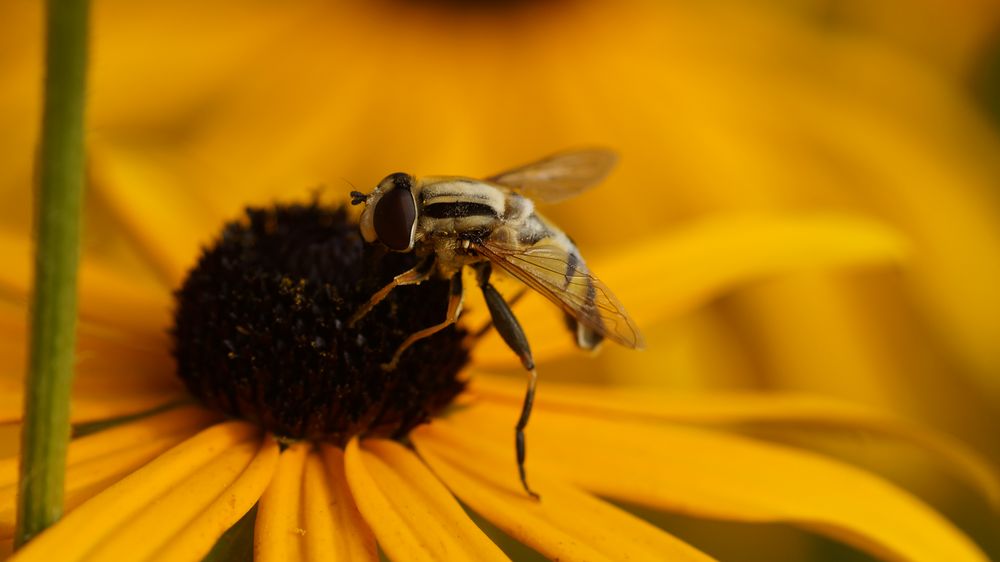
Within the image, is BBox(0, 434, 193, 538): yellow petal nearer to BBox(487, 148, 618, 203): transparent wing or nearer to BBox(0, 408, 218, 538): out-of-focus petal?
BBox(0, 408, 218, 538): out-of-focus petal

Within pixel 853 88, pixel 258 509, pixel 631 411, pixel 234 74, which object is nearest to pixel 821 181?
pixel 853 88

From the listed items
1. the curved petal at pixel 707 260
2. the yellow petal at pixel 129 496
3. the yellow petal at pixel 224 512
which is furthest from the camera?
the curved petal at pixel 707 260

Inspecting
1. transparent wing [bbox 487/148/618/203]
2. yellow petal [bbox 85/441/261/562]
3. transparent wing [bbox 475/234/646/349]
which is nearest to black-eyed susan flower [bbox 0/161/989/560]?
yellow petal [bbox 85/441/261/562]

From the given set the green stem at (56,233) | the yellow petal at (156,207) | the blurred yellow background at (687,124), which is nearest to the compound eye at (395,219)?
the yellow petal at (156,207)

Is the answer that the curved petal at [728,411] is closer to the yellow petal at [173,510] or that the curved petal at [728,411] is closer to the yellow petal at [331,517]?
the yellow petal at [331,517]

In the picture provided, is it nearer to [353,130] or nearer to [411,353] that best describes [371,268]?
[411,353]

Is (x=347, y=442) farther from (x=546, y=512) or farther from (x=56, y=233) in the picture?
(x=56, y=233)

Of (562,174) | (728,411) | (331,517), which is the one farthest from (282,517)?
(562,174)
